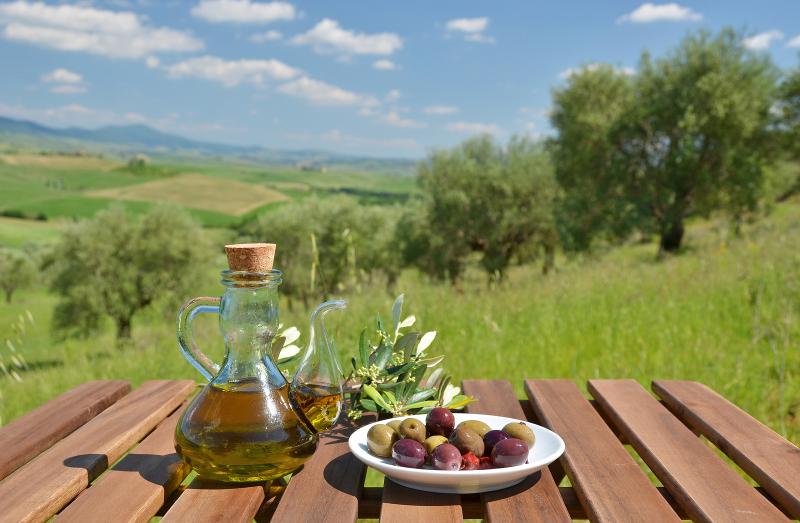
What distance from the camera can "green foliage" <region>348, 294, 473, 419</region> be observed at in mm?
1945

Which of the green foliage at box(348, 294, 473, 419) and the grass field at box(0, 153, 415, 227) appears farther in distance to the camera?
the grass field at box(0, 153, 415, 227)

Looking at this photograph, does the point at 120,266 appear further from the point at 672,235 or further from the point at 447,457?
the point at 447,457

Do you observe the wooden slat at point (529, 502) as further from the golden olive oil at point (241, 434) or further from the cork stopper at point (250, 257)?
the cork stopper at point (250, 257)

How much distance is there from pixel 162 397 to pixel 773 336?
4.71 m

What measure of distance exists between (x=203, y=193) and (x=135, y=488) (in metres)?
54.4

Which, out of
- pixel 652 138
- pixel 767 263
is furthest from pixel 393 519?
pixel 652 138

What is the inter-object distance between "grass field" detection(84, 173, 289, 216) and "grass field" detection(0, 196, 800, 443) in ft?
138

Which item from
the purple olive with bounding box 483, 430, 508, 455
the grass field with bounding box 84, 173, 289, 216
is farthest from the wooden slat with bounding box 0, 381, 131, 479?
the grass field with bounding box 84, 173, 289, 216

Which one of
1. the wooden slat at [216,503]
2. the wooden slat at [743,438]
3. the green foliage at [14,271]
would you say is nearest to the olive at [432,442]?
the wooden slat at [216,503]

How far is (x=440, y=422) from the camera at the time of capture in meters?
1.69

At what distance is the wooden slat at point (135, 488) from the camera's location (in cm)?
139

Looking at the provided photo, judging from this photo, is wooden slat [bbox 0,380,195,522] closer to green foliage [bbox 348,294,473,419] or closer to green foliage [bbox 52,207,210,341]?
green foliage [bbox 348,294,473,419]

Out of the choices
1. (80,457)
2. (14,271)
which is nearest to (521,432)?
(80,457)

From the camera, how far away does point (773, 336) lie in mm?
5207
